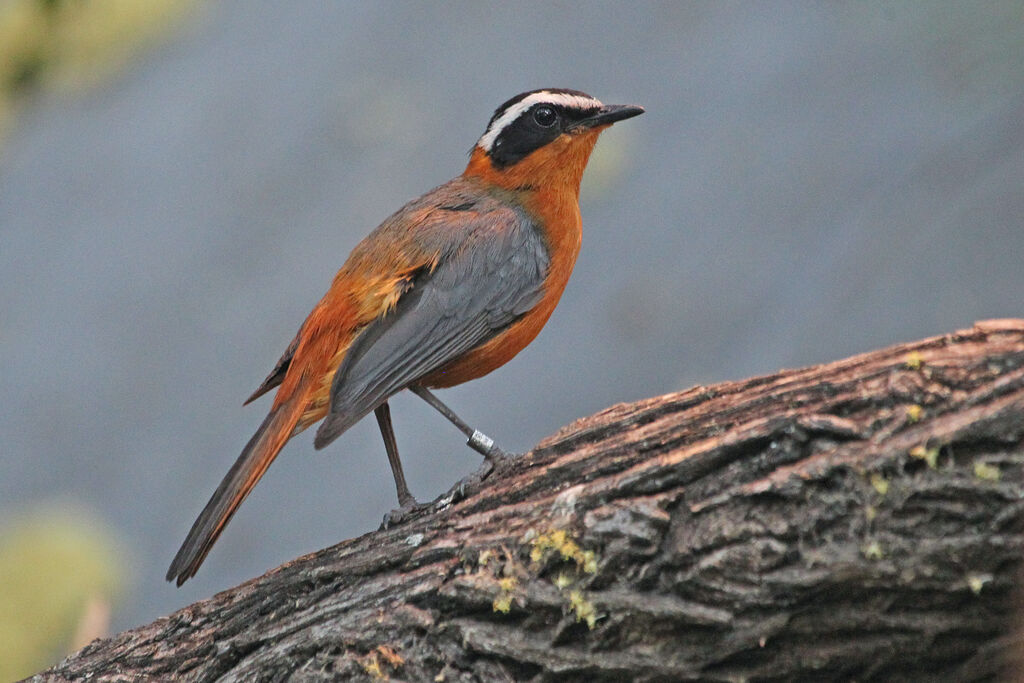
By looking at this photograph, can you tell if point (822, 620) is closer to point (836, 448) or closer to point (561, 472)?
point (836, 448)

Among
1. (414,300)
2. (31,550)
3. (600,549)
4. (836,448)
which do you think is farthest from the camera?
(31,550)

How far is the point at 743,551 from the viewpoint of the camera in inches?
86.1

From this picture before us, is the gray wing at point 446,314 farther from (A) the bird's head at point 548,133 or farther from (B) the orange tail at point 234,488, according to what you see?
(A) the bird's head at point 548,133

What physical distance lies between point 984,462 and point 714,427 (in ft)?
2.03

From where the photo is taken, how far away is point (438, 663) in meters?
2.56

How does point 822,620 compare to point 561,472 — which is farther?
point 561,472

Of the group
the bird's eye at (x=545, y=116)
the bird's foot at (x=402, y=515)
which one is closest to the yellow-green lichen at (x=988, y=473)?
the bird's foot at (x=402, y=515)

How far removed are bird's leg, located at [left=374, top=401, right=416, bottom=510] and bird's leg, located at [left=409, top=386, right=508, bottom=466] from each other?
0.15m

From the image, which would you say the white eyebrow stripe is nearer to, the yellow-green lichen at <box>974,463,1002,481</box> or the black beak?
the black beak

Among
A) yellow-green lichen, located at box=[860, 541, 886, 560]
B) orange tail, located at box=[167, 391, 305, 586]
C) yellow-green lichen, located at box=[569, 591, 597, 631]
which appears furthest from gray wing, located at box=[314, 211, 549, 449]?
yellow-green lichen, located at box=[860, 541, 886, 560]

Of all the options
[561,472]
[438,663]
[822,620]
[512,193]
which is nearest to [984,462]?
[822,620]

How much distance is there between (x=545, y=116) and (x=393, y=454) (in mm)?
1476

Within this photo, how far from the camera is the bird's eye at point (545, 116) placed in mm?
4148

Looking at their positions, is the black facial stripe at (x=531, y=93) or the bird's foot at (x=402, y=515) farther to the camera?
the black facial stripe at (x=531, y=93)
